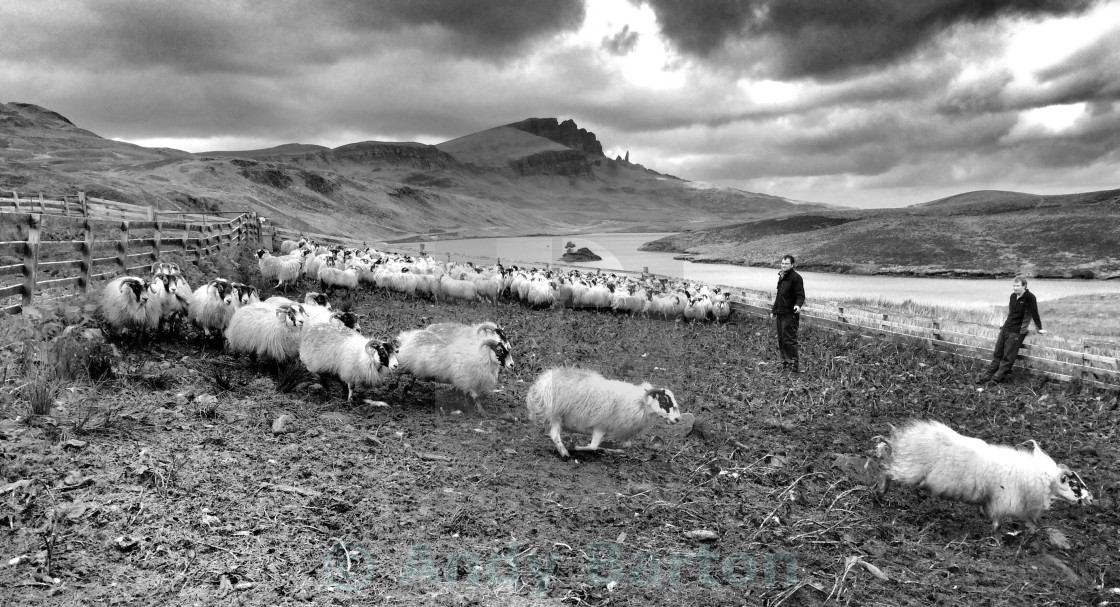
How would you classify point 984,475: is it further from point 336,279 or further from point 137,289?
point 336,279

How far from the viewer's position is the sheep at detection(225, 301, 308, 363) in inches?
367

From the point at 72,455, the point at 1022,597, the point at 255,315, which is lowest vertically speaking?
the point at 1022,597

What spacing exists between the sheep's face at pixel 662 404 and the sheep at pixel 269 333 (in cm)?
537

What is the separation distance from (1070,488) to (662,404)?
14.0 feet

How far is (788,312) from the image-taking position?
13.0 meters

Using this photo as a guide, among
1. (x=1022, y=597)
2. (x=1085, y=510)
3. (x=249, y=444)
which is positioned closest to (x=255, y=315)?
(x=249, y=444)

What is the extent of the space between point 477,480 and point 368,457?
119 cm

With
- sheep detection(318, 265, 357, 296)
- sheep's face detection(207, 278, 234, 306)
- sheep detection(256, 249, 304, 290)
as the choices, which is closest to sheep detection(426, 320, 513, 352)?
sheep's face detection(207, 278, 234, 306)

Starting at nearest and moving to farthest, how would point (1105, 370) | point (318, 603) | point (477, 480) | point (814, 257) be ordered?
point (318, 603) < point (477, 480) < point (1105, 370) < point (814, 257)

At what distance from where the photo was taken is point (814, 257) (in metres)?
64.6

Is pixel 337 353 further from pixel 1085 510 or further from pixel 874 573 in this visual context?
pixel 1085 510

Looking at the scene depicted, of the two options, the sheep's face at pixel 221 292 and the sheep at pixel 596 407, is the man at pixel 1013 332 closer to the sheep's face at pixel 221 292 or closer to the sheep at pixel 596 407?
the sheep at pixel 596 407

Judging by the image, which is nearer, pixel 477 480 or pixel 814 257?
pixel 477 480

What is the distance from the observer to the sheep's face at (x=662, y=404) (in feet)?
24.5
